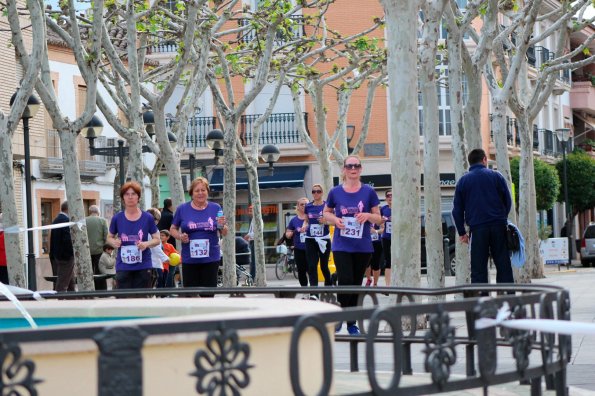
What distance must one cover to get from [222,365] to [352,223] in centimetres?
1034

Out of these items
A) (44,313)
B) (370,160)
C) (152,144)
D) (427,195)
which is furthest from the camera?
(370,160)

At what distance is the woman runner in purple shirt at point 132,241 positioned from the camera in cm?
1616

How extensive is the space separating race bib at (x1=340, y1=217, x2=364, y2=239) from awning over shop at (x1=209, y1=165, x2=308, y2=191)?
4245cm

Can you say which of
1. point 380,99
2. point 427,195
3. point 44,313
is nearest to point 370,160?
point 380,99

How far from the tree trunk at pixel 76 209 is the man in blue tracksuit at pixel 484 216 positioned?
21.0 ft

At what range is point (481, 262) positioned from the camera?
16047 millimetres

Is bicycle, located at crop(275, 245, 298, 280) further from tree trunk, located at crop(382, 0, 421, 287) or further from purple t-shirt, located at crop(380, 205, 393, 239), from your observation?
tree trunk, located at crop(382, 0, 421, 287)

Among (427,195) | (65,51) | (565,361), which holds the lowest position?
(565,361)

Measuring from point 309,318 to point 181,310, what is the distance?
245 cm

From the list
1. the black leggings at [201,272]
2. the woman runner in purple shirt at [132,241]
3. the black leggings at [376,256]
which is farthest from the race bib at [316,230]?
the woman runner in purple shirt at [132,241]

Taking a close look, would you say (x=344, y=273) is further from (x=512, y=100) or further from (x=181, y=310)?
(x=512, y=100)

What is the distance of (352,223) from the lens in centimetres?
1522

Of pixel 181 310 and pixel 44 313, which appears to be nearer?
pixel 181 310

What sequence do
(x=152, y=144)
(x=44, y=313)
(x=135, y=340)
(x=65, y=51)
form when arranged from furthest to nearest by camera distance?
(x=65, y=51) → (x=152, y=144) → (x=44, y=313) → (x=135, y=340)
